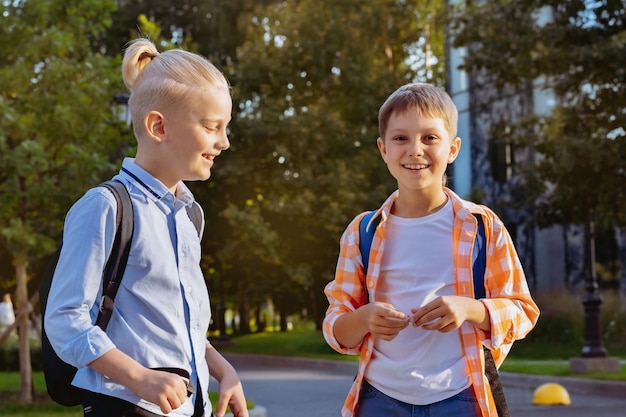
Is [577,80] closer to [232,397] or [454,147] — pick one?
[454,147]

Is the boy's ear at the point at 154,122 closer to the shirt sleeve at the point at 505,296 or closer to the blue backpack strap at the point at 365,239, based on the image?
the blue backpack strap at the point at 365,239

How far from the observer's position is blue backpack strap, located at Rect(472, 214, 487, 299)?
142 inches

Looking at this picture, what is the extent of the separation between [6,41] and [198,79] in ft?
44.2

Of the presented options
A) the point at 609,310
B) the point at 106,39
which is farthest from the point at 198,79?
the point at 106,39

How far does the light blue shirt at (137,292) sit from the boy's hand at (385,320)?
0.51 m

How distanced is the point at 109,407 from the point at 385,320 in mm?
875

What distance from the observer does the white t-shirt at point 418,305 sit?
3.55m

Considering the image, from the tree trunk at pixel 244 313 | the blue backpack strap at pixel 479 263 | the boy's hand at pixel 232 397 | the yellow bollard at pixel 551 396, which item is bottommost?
the tree trunk at pixel 244 313

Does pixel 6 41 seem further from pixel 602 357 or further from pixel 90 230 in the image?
pixel 90 230

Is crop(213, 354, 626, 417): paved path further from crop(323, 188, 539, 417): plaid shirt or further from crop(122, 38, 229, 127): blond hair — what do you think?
crop(122, 38, 229, 127): blond hair

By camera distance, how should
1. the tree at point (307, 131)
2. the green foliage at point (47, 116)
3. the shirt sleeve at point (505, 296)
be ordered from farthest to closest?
the tree at point (307, 131), the green foliage at point (47, 116), the shirt sleeve at point (505, 296)

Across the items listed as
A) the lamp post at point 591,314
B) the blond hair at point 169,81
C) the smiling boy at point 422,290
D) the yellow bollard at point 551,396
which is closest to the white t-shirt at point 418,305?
the smiling boy at point 422,290

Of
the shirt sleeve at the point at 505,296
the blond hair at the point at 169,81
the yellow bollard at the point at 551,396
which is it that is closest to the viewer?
the blond hair at the point at 169,81

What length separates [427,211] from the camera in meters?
3.81
